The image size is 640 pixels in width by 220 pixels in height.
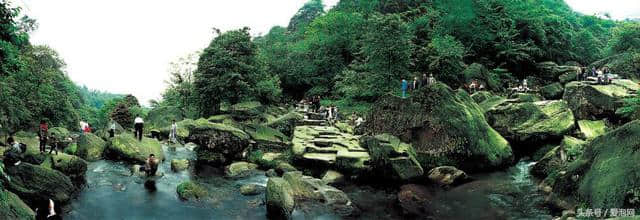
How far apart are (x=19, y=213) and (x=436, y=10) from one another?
43956mm

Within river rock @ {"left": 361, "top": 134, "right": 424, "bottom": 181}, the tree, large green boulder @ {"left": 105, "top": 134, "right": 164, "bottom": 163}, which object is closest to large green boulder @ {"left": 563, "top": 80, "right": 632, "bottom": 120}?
river rock @ {"left": 361, "top": 134, "right": 424, "bottom": 181}

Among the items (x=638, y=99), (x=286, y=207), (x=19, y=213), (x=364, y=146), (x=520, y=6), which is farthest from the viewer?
(x=520, y=6)

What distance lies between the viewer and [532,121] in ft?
83.8

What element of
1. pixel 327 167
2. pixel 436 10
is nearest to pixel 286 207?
pixel 327 167

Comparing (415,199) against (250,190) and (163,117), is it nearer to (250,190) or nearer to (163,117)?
(250,190)

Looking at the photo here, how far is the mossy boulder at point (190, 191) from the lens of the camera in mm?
17750

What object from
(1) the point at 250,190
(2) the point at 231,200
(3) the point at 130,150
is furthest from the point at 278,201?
(3) the point at 130,150

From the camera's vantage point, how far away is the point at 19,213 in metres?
12.4

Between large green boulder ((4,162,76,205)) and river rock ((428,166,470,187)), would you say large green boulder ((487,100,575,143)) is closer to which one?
river rock ((428,166,470,187))

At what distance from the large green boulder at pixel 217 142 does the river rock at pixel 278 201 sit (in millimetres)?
8352

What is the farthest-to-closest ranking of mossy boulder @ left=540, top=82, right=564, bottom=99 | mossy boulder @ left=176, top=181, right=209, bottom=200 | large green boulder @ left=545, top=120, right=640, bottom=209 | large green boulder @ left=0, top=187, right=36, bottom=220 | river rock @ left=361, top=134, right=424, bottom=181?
mossy boulder @ left=540, top=82, right=564, bottom=99, river rock @ left=361, top=134, right=424, bottom=181, mossy boulder @ left=176, top=181, right=209, bottom=200, large green boulder @ left=545, top=120, right=640, bottom=209, large green boulder @ left=0, top=187, right=36, bottom=220

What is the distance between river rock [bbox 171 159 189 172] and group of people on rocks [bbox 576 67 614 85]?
92.1 feet

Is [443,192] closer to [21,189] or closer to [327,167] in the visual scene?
[327,167]

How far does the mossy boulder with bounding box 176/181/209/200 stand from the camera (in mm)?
17750
